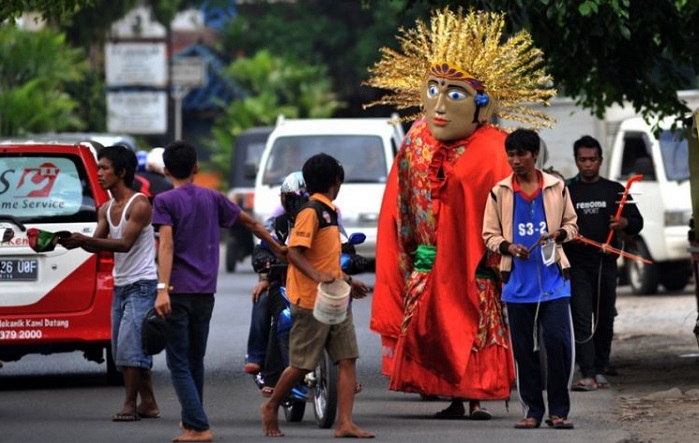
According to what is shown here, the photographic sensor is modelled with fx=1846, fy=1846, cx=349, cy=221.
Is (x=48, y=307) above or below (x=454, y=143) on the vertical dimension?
below

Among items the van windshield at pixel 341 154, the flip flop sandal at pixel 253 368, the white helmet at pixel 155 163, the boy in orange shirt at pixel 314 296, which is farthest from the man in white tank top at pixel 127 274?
the van windshield at pixel 341 154

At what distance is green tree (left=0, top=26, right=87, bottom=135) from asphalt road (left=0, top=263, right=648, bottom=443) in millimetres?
16002

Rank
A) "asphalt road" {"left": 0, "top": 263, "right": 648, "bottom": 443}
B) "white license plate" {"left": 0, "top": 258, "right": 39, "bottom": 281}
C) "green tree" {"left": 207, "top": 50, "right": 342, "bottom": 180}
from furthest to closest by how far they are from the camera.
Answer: "green tree" {"left": 207, "top": 50, "right": 342, "bottom": 180} → "white license plate" {"left": 0, "top": 258, "right": 39, "bottom": 281} → "asphalt road" {"left": 0, "top": 263, "right": 648, "bottom": 443}

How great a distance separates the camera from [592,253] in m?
13.2

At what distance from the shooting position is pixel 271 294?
1118cm

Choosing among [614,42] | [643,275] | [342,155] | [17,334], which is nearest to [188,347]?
[17,334]

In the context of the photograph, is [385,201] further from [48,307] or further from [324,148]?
[324,148]

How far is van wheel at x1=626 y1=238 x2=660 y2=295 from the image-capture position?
23.2 m

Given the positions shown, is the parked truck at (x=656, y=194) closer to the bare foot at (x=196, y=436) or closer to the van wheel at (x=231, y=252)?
the van wheel at (x=231, y=252)

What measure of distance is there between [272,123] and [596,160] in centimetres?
3368

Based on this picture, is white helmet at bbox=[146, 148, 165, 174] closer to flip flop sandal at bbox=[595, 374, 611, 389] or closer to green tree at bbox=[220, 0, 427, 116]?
flip flop sandal at bbox=[595, 374, 611, 389]

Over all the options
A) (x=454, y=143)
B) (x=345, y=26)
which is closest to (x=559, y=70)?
(x=454, y=143)

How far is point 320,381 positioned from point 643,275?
13.5 meters

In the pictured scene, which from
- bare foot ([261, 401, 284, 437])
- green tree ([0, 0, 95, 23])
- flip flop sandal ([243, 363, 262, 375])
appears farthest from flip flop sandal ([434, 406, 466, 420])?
green tree ([0, 0, 95, 23])
